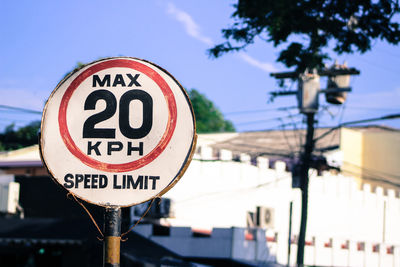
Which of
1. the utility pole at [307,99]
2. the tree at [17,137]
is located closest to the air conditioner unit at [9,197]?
the utility pole at [307,99]

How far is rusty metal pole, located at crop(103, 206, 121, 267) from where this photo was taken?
286cm

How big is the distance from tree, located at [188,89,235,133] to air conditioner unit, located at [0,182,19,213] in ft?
192

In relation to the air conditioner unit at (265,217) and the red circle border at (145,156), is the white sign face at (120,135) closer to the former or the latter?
the red circle border at (145,156)

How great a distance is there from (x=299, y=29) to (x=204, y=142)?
98.2ft

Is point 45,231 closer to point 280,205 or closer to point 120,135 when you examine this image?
point 280,205

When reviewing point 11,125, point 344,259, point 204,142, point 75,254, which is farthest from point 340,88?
point 11,125

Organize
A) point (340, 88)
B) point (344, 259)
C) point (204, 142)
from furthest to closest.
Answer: point (204, 142) < point (344, 259) < point (340, 88)

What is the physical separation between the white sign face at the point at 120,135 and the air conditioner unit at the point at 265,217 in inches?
870

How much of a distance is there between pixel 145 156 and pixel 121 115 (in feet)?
0.72

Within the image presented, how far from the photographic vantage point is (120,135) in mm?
2932

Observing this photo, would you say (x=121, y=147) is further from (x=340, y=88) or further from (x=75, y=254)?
(x=340, y=88)

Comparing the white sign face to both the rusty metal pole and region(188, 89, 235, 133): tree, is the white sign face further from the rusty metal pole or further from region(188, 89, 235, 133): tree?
region(188, 89, 235, 133): tree

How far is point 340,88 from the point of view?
22.7m

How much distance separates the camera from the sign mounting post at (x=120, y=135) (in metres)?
2.92
